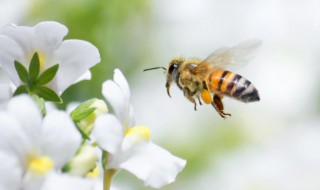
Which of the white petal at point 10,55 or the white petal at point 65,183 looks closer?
the white petal at point 65,183

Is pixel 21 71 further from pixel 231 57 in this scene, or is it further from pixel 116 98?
pixel 231 57

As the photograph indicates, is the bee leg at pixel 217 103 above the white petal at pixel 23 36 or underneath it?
underneath

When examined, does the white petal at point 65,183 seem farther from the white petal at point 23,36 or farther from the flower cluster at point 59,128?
the white petal at point 23,36

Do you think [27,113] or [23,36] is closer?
[27,113]

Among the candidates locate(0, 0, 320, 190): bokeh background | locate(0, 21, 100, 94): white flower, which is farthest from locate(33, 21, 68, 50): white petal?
locate(0, 0, 320, 190): bokeh background

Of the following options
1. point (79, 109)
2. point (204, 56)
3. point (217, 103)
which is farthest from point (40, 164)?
point (204, 56)

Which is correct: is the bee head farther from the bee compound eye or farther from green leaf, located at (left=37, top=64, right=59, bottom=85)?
green leaf, located at (left=37, top=64, right=59, bottom=85)

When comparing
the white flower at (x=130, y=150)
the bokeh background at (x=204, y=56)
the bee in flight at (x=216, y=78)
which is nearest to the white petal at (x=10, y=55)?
the white flower at (x=130, y=150)
